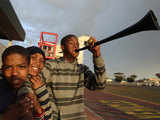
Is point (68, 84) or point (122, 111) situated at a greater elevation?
point (68, 84)

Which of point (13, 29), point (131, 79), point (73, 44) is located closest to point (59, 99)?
point (73, 44)

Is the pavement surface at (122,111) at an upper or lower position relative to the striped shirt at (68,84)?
lower

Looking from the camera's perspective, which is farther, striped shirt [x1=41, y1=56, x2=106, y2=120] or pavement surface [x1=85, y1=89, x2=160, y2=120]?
pavement surface [x1=85, y1=89, x2=160, y2=120]

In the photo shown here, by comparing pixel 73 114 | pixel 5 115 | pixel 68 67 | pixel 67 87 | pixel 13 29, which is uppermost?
pixel 13 29

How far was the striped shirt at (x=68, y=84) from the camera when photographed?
1.30m

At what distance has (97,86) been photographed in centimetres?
151

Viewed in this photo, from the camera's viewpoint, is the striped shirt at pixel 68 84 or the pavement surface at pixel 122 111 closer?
the striped shirt at pixel 68 84

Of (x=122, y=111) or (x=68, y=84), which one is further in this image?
(x=122, y=111)

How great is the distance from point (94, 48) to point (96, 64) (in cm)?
18

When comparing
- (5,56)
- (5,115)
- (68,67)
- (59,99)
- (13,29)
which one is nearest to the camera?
(5,115)

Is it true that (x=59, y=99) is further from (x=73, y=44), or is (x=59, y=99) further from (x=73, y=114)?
(x=73, y=44)

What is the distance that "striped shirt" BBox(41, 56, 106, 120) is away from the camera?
1.30 m

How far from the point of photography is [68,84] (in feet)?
4.59

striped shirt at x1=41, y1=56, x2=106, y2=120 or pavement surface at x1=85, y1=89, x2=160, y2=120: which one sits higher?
striped shirt at x1=41, y1=56, x2=106, y2=120
